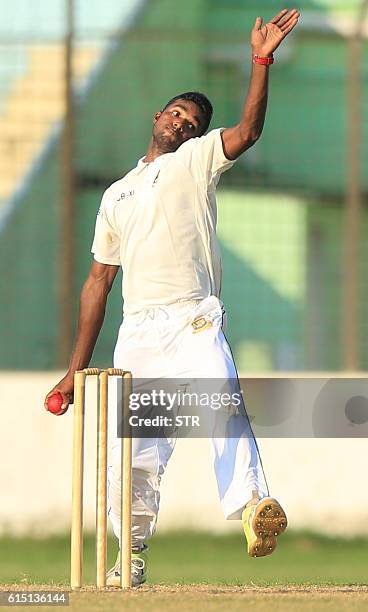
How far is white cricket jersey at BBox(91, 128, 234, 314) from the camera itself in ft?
21.0

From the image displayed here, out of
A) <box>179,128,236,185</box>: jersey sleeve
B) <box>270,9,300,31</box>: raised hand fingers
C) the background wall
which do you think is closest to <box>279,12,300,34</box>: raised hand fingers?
<box>270,9,300,31</box>: raised hand fingers

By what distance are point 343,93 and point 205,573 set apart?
2890 mm

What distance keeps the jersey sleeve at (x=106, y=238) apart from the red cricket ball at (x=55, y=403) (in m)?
0.53

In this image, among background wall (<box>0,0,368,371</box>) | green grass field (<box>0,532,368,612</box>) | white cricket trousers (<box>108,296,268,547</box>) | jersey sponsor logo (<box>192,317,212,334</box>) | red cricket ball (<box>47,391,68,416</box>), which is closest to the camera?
white cricket trousers (<box>108,296,268,547</box>)

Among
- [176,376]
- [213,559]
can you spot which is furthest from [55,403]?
[213,559]

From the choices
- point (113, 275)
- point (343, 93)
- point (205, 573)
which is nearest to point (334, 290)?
point (343, 93)

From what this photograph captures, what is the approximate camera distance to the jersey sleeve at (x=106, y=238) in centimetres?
673

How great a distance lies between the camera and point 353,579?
935cm

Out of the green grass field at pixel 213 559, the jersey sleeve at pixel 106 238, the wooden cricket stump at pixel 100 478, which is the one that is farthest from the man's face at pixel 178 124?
the green grass field at pixel 213 559

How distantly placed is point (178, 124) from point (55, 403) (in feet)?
3.59

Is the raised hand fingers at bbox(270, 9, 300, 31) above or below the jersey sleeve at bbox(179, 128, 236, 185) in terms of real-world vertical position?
above

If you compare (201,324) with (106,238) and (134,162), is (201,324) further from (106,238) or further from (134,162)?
(134,162)

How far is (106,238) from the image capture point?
22.3 feet

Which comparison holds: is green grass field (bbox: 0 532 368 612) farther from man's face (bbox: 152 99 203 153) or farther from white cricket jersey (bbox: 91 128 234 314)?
man's face (bbox: 152 99 203 153)
